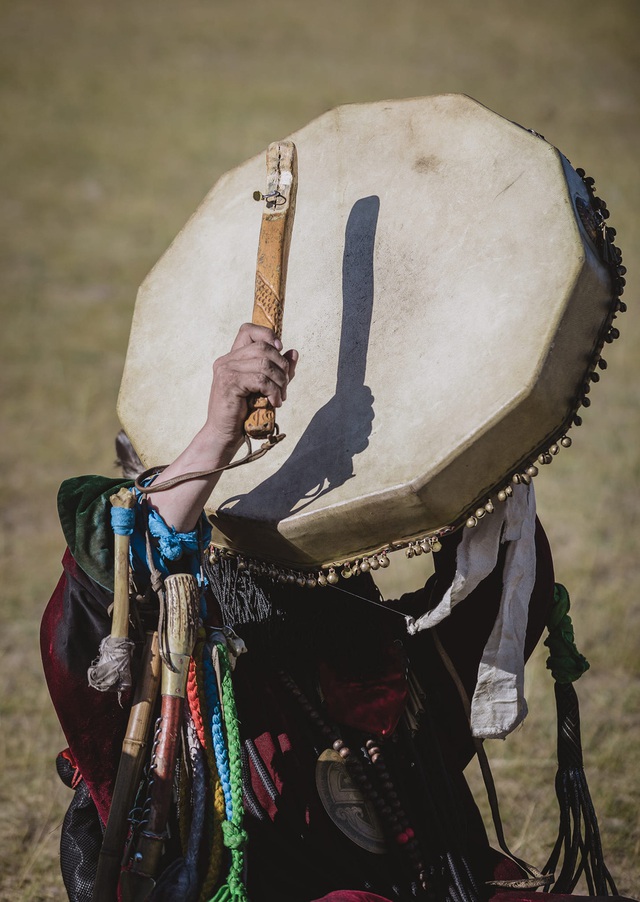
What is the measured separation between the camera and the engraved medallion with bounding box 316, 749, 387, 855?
177 cm

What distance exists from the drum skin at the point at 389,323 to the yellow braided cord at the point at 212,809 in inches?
9.5

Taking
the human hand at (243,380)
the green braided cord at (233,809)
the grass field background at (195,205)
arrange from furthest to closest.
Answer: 1. the grass field background at (195,205)
2. the green braided cord at (233,809)
3. the human hand at (243,380)

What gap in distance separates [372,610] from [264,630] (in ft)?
0.69

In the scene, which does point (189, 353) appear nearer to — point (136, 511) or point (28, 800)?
point (136, 511)

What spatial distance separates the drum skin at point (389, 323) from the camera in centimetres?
146

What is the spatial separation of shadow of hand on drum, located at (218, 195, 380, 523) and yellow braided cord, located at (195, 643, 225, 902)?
0.29 meters

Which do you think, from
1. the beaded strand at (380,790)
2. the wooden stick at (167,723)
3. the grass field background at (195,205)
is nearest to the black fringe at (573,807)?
the beaded strand at (380,790)

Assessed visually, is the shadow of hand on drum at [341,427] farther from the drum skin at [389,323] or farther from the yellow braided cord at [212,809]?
the yellow braided cord at [212,809]

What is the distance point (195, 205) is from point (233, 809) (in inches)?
360

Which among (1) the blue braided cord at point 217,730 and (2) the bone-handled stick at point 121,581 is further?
(1) the blue braided cord at point 217,730

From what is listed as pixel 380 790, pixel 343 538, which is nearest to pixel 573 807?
pixel 380 790

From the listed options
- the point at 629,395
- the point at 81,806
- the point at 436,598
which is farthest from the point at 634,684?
the point at 629,395

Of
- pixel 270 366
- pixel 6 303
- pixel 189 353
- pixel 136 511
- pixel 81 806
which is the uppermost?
pixel 6 303

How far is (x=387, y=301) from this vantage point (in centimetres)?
170
